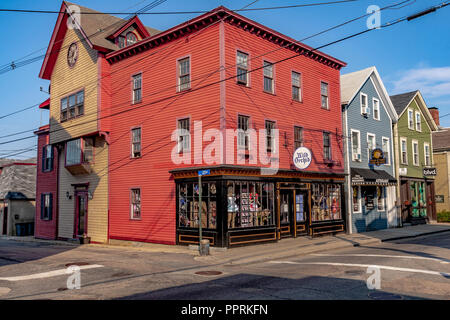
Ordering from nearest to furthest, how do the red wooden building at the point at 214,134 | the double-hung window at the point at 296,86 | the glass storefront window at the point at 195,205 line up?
the glass storefront window at the point at 195,205, the red wooden building at the point at 214,134, the double-hung window at the point at 296,86

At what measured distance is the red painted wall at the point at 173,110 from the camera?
744 inches

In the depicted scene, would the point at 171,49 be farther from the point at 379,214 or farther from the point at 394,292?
the point at 379,214

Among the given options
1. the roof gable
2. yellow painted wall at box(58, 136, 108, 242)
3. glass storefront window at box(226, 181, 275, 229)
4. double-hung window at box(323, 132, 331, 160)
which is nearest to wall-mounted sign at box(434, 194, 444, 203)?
the roof gable

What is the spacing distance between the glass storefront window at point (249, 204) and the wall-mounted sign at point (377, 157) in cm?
1069

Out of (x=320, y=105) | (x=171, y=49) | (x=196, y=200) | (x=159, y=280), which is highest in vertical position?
(x=171, y=49)

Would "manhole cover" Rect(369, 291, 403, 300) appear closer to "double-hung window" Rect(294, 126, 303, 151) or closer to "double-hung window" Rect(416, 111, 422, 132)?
"double-hung window" Rect(294, 126, 303, 151)

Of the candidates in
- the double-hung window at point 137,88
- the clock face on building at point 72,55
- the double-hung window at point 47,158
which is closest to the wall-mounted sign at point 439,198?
the double-hung window at point 137,88

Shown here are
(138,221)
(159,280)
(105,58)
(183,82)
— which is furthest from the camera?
(105,58)

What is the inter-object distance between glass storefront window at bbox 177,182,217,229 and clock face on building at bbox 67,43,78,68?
12862 mm

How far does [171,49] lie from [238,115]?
17.1ft

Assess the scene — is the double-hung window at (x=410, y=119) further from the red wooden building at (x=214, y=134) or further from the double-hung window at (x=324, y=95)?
the double-hung window at (x=324, y=95)

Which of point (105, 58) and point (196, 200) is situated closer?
point (196, 200)

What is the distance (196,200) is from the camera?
61.8ft
